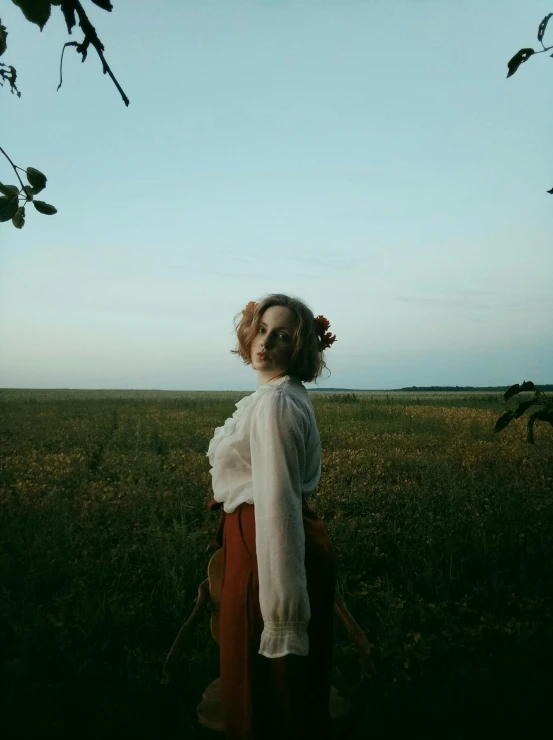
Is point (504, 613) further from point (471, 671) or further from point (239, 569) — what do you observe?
point (239, 569)

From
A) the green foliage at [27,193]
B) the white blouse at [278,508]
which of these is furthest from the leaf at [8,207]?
the white blouse at [278,508]

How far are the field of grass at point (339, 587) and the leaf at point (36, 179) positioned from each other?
1.80 metres

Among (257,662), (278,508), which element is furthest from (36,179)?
(257,662)

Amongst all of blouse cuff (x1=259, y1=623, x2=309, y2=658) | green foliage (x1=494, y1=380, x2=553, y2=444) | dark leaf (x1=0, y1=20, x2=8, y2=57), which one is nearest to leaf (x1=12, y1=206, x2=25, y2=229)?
dark leaf (x1=0, y1=20, x2=8, y2=57)

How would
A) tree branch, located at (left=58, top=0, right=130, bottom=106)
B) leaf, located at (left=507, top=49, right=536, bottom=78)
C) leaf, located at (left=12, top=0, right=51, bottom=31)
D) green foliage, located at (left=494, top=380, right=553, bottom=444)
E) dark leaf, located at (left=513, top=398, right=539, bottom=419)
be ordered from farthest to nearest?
green foliage, located at (left=494, top=380, right=553, bottom=444)
dark leaf, located at (left=513, top=398, right=539, bottom=419)
leaf, located at (left=507, top=49, right=536, bottom=78)
tree branch, located at (left=58, top=0, right=130, bottom=106)
leaf, located at (left=12, top=0, right=51, bottom=31)

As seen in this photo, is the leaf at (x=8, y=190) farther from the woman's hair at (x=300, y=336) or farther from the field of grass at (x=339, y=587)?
the field of grass at (x=339, y=587)

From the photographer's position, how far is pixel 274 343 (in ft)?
6.72

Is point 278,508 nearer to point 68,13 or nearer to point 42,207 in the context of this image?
point 42,207

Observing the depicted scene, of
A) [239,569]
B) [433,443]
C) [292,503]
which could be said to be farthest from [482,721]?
[433,443]

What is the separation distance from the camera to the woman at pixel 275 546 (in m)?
1.66

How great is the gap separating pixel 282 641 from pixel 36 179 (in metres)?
1.42

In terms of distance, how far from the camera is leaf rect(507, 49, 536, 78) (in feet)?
6.00

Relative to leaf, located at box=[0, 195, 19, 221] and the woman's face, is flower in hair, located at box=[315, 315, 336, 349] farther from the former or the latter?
leaf, located at box=[0, 195, 19, 221]

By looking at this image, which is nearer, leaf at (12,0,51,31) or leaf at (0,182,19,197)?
leaf at (12,0,51,31)
